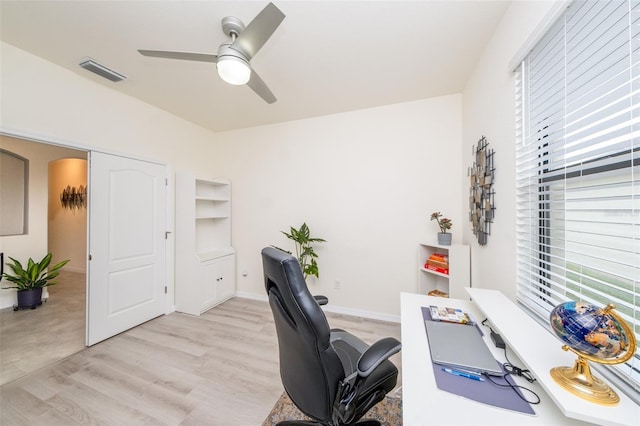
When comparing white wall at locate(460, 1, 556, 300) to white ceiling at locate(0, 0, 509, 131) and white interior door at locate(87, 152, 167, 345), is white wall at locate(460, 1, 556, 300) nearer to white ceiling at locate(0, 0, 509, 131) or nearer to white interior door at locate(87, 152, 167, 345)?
white ceiling at locate(0, 0, 509, 131)

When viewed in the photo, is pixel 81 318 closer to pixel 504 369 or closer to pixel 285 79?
pixel 285 79

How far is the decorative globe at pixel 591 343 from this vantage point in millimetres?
649

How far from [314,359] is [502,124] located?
6.15 feet

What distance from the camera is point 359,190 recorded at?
2980 mm

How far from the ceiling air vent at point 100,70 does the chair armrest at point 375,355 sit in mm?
3199

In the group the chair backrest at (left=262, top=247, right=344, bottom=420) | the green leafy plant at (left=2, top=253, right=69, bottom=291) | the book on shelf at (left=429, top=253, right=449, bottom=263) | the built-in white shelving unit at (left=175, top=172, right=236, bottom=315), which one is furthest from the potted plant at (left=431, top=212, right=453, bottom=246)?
the green leafy plant at (left=2, top=253, right=69, bottom=291)

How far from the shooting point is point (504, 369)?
938 mm

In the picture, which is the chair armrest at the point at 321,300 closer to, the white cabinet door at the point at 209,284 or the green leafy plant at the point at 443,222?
the green leafy plant at the point at 443,222

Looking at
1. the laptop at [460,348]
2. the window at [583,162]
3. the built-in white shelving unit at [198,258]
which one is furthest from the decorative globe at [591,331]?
the built-in white shelving unit at [198,258]

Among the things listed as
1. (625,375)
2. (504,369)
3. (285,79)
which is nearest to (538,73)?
(625,375)

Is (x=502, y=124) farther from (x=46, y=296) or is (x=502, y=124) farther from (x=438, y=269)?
(x=46, y=296)

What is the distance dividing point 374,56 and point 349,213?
1737mm

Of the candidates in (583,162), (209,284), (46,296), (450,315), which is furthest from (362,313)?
(46,296)

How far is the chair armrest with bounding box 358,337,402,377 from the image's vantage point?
3.20 feet
